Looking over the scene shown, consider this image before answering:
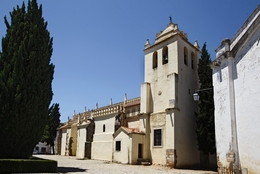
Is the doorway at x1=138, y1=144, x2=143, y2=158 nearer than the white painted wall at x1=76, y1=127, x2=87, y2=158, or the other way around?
the doorway at x1=138, y1=144, x2=143, y2=158

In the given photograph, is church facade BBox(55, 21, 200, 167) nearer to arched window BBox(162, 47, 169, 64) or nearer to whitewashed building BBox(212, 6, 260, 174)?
arched window BBox(162, 47, 169, 64)

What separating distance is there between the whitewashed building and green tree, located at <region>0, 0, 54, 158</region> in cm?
1142

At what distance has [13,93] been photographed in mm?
14875

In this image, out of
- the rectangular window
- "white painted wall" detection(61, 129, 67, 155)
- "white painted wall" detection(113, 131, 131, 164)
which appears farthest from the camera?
"white painted wall" detection(61, 129, 67, 155)

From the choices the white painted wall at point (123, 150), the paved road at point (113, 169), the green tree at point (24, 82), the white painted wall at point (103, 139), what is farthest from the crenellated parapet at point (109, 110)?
the green tree at point (24, 82)

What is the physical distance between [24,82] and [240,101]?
42.6 feet

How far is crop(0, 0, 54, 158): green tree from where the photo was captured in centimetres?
1455

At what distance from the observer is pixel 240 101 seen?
Result: 490 inches

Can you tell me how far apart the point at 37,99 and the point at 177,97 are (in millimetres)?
13031

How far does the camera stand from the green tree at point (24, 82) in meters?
14.6

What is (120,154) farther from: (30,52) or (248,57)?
(248,57)

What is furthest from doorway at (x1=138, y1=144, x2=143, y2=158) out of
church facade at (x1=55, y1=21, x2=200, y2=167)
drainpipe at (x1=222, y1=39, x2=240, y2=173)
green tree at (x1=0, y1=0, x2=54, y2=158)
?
drainpipe at (x1=222, y1=39, x2=240, y2=173)

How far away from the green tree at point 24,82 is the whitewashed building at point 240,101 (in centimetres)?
1142

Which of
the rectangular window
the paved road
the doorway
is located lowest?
the paved road
